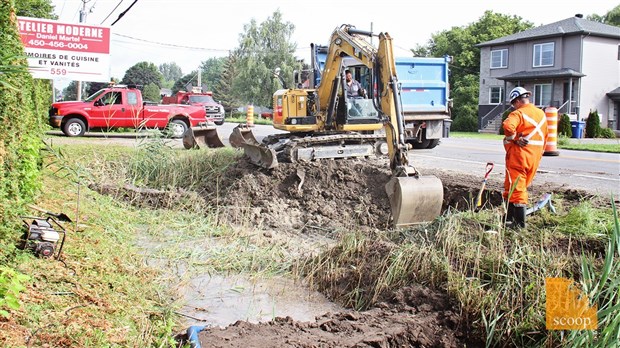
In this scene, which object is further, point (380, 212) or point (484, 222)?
point (380, 212)

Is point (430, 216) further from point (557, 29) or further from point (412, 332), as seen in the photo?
point (557, 29)

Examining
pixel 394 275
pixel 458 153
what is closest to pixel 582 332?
pixel 394 275

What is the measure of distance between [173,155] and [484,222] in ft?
23.1

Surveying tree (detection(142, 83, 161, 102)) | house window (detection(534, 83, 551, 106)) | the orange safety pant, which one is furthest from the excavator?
tree (detection(142, 83, 161, 102))

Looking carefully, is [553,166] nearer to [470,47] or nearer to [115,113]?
[115,113]

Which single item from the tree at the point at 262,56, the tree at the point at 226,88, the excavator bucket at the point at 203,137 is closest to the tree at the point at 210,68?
the tree at the point at 226,88

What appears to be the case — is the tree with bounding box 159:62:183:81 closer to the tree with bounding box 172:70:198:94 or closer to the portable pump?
the tree with bounding box 172:70:198:94

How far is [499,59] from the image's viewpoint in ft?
153

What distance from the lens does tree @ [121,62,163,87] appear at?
95062 mm

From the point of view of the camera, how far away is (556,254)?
5.19m

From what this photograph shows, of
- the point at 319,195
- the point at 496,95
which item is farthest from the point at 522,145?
the point at 496,95

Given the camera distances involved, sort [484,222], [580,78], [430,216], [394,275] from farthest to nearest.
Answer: [580,78] → [430,216] → [484,222] → [394,275]

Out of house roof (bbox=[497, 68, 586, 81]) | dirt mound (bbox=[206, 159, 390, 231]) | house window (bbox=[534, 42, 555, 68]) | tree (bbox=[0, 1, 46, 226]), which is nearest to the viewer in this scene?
tree (bbox=[0, 1, 46, 226])

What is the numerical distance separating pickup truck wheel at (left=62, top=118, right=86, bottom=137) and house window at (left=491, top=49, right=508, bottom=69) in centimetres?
3481
